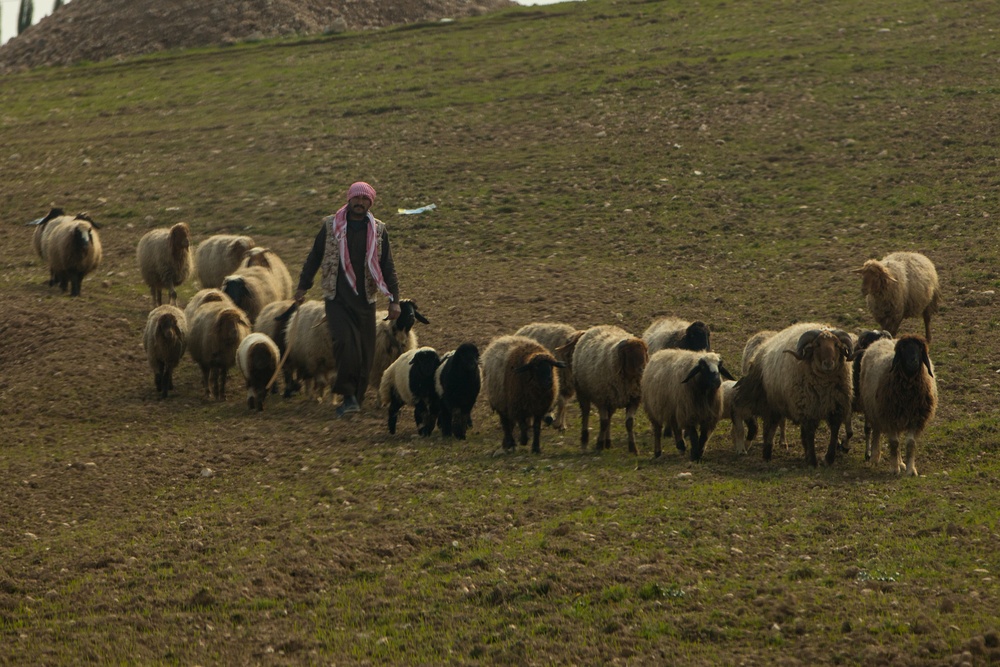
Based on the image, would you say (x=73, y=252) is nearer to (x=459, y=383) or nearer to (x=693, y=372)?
(x=459, y=383)

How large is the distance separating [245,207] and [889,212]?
11798mm

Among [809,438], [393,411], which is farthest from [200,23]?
[809,438]

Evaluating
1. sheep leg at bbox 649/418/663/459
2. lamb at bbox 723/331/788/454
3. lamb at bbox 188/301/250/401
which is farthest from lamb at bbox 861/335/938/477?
lamb at bbox 188/301/250/401

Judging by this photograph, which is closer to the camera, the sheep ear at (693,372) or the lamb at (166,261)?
the sheep ear at (693,372)

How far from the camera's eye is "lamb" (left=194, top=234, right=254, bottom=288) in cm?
1927

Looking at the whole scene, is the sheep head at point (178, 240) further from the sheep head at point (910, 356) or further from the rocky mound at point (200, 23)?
the rocky mound at point (200, 23)

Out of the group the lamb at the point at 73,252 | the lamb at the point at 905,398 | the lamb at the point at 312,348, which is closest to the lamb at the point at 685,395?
the lamb at the point at 905,398

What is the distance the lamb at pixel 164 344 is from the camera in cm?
1512

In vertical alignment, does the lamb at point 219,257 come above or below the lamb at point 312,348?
above

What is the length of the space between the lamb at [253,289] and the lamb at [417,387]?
402 cm

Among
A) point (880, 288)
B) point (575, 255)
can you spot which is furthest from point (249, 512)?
point (575, 255)

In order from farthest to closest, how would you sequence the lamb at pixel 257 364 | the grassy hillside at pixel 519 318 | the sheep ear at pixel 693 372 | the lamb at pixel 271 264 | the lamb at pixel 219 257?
the lamb at pixel 219 257, the lamb at pixel 271 264, the lamb at pixel 257 364, the sheep ear at pixel 693 372, the grassy hillside at pixel 519 318

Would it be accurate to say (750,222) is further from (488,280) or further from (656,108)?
(656,108)

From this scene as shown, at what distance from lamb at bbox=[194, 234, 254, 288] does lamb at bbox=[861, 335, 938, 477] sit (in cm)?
1056
